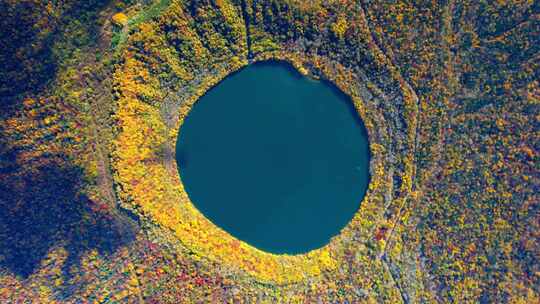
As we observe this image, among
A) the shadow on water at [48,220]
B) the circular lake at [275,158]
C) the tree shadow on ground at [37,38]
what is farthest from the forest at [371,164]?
the circular lake at [275,158]

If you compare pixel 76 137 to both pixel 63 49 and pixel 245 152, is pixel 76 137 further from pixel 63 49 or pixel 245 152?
pixel 245 152

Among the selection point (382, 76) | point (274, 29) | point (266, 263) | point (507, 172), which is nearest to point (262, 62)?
point (274, 29)

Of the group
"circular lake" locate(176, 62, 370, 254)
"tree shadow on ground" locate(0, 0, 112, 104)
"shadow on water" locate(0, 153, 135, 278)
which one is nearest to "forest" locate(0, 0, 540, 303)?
"shadow on water" locate(0, 153, 135, 278)

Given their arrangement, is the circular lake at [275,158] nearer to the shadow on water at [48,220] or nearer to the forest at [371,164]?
the forest at [371,164]

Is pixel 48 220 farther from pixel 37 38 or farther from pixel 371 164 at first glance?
Result: pixel 371 164

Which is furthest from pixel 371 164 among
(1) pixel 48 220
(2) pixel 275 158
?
(1) pixel 48 220

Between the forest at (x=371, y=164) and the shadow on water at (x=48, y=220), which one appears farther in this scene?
the forest at (x=371, y=164)
